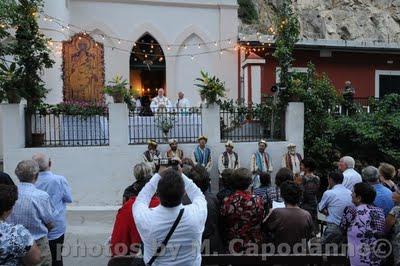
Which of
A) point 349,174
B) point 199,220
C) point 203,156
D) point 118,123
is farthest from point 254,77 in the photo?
point 199,220

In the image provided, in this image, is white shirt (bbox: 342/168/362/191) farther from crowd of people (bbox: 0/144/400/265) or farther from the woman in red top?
the woman in red top

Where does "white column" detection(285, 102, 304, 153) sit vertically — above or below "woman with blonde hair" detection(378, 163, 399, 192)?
above

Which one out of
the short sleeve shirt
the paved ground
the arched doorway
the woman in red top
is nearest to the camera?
the short sleeve shirt

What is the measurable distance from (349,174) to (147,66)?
14.5 m

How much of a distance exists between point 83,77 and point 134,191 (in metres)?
12.3

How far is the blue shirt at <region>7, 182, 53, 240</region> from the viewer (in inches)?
195

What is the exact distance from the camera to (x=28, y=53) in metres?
12.9

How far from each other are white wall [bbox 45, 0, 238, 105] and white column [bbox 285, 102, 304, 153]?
6236mm

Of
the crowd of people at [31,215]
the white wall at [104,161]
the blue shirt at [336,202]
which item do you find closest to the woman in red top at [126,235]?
the crowd of people at [31,215]

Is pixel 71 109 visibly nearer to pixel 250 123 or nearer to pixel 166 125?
pixel 166 125

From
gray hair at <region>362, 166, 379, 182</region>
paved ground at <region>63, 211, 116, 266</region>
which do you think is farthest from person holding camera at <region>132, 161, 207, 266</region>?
paved ground at <region>63, 211, 116, 266</region>

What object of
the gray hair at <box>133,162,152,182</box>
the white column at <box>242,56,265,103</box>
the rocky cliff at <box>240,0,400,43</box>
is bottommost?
the gray hair at <box>133,162,152,182</box>

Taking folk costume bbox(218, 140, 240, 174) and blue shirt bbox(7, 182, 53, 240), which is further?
folk costume bbox(218, 140, 240, 174)

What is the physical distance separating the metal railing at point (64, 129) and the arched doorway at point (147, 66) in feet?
21.0
